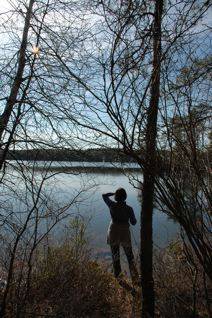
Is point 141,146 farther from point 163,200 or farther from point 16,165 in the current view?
point 16,165

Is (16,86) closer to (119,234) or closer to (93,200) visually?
(119,234)

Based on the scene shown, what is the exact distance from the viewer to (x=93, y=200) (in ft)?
34.0

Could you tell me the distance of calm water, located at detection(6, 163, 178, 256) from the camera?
4961 mm

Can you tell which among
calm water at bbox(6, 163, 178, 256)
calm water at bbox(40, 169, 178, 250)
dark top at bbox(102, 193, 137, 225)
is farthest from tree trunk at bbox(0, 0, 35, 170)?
dark top at bbox(102, 193, 137, 225)

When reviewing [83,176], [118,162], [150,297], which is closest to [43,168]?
[83,176]

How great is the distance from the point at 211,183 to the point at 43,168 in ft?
8.78

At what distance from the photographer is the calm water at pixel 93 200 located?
16.3 feet

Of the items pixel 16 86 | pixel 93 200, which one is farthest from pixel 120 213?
pixel 93 200

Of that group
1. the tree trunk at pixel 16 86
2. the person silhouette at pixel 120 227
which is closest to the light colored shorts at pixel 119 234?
the person silhouette at pixel 120 227

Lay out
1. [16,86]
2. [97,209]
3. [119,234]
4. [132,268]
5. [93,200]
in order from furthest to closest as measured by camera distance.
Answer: [97,209] < [93,200] < [119,234] < [132,268] < [16,86]

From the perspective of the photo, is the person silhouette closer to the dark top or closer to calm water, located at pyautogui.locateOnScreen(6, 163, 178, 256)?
the dark top

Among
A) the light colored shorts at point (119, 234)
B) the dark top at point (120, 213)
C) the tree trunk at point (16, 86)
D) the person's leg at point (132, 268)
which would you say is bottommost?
A: the person's leg at point (132, 268)

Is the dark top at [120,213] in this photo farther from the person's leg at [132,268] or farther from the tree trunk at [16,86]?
the tree trunk at [16,86]

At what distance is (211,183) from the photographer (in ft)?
6.65
